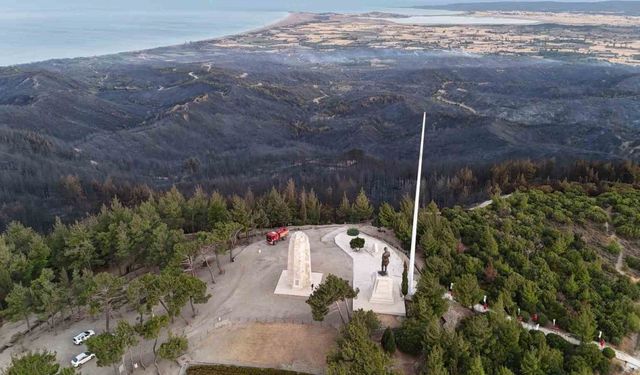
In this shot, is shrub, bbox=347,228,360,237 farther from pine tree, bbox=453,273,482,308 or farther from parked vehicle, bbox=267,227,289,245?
pine tree, bbox=453,273,482,308

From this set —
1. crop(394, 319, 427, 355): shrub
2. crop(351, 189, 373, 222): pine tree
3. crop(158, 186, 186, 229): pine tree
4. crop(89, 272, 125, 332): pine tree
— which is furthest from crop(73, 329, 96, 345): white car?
crop(351, 189, 373, 222): pine tree

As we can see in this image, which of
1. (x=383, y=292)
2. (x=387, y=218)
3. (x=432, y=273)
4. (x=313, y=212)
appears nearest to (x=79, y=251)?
(x=313, y=212)

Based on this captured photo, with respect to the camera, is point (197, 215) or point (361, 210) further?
point (361, 210)

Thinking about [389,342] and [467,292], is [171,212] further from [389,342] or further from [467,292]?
[467,292]

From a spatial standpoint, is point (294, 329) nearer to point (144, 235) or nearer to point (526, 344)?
point (526, 344)

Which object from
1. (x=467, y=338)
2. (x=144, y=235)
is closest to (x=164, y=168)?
(x=144, y=235)

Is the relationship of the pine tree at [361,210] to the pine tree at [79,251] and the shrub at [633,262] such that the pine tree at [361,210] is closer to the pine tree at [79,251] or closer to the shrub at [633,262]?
the shrub at [633,262]
